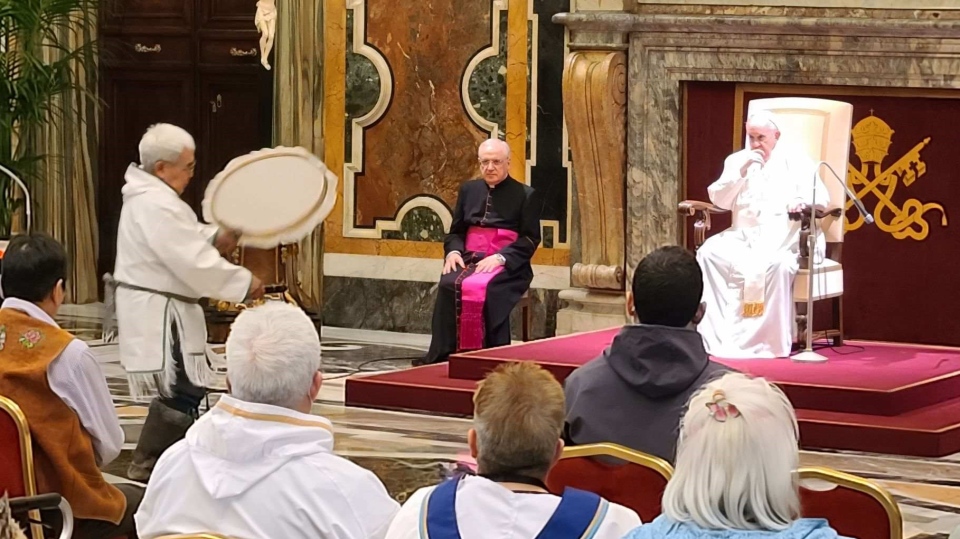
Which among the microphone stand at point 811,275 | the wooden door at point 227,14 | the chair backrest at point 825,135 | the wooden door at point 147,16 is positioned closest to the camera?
the microphone stand at point 811,275

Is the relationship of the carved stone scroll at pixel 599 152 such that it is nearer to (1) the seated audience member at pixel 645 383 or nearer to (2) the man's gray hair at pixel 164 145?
(2) the man's gray hair at pixel 164 145

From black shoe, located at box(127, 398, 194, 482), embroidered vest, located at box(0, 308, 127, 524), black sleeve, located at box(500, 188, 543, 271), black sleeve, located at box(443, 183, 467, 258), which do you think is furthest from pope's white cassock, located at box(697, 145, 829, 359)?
embroidered vest, located at box(0, 308, 127, 524)

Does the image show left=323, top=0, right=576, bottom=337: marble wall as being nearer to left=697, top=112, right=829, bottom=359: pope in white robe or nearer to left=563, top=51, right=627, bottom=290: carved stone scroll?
left=563, top=51, right=627, bottom=290: carved stone scroll

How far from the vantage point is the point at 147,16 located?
1070cm

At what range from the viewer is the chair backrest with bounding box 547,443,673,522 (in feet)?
10.6

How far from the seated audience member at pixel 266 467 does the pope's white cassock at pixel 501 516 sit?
370 millimetres

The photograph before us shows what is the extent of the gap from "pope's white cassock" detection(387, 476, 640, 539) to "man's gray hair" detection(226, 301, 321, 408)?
0.53m

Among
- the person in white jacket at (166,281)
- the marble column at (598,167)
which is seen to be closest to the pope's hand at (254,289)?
the person in white jacket at (166,281)

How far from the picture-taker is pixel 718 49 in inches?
344

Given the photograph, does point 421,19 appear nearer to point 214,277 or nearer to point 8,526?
point 214,277

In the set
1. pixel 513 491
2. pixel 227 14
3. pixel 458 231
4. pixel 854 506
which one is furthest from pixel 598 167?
pixel 513 491

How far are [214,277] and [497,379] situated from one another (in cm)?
305

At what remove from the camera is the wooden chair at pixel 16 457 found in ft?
11.6

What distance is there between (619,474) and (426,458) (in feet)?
9.31
